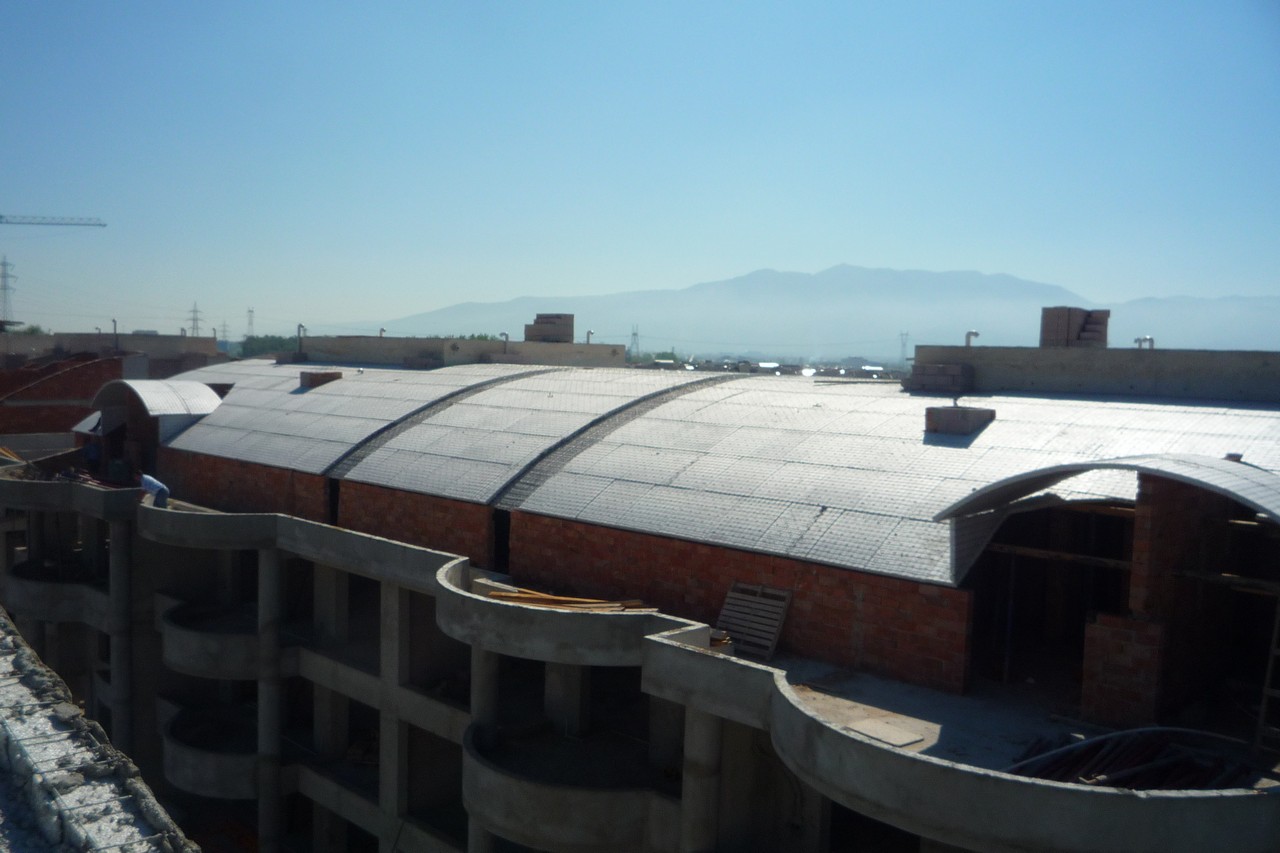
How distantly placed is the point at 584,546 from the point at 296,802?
44.5 feet

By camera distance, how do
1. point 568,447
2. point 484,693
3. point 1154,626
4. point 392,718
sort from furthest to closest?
point 568,447 < point 392,718 < point 484,693 < point 1154,626

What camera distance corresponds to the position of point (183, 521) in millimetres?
23156

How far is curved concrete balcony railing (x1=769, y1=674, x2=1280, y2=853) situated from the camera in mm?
9602

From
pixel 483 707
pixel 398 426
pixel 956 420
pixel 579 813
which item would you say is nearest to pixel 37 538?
pixel 398 426

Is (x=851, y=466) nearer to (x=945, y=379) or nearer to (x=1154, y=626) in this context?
(x=1154, y=626)

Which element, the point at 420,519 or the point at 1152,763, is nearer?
the point at 1152,763

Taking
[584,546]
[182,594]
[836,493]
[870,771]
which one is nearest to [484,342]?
[182,594]

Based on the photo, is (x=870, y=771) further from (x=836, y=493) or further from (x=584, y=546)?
(x=584, y=546)

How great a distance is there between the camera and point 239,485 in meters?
27.0

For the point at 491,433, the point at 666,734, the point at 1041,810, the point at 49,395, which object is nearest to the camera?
the point at 1041,810

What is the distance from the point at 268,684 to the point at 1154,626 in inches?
749

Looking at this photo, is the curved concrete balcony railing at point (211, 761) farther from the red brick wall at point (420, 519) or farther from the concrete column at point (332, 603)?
the red brick wall at point (420, 519)

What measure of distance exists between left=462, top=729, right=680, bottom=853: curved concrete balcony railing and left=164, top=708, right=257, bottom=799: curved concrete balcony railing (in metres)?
10.6

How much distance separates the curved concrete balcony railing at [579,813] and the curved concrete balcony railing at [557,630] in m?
2.05
